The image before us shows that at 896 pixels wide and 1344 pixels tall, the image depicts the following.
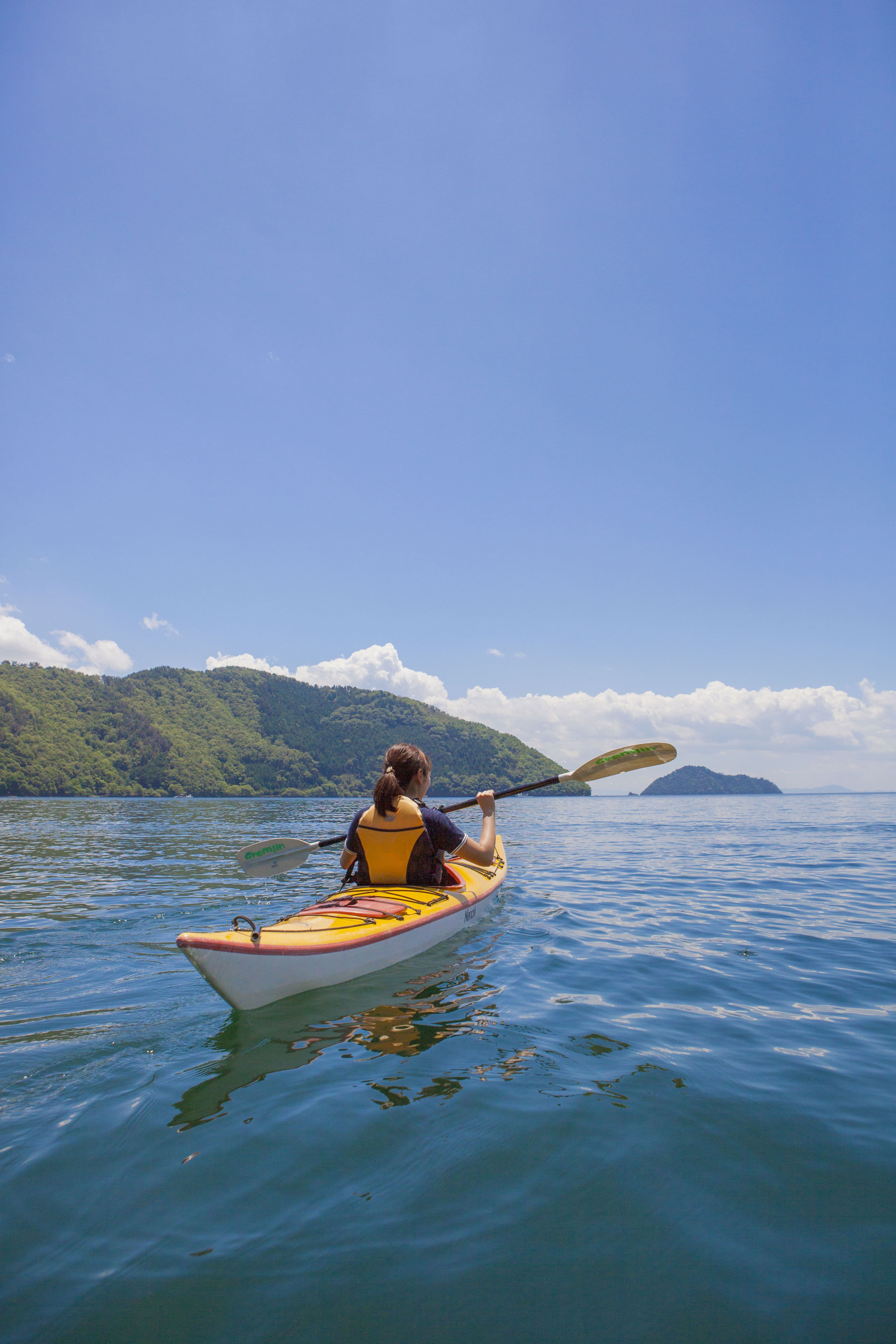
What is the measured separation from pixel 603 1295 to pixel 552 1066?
1.64m

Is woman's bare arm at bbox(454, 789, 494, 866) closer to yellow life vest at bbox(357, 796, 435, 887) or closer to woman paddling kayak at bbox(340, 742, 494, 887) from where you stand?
woman paddling kayak at bbox(340, 742, 494, 887)

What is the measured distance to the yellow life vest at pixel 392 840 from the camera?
221 inches

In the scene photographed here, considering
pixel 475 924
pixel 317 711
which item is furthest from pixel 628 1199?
pixel 317 711

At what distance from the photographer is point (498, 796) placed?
760 cm

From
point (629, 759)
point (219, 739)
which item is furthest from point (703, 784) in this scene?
point (629, 759)

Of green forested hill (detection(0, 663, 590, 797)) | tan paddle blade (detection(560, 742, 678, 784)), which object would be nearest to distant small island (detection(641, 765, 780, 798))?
green forested hill (detection(0, 663, 590, 797))

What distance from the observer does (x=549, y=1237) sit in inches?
90.3

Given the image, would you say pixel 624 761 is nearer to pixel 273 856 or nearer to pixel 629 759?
pixel 629 759

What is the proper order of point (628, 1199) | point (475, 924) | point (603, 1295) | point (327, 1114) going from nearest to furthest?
1. point (603, 1295)
2. point (628, 1199)
3. point (327, 1114)
4. point (475, 924)

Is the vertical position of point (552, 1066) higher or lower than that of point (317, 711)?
lower

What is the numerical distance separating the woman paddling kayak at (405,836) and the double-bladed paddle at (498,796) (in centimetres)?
36

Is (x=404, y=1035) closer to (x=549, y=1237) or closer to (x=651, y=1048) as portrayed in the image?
(x=651, y=1048)

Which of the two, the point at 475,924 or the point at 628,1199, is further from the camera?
the point at 475,924

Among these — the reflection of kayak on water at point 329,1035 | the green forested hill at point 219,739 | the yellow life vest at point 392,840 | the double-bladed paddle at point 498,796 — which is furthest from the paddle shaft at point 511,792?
the green forested hill at point 219,739
